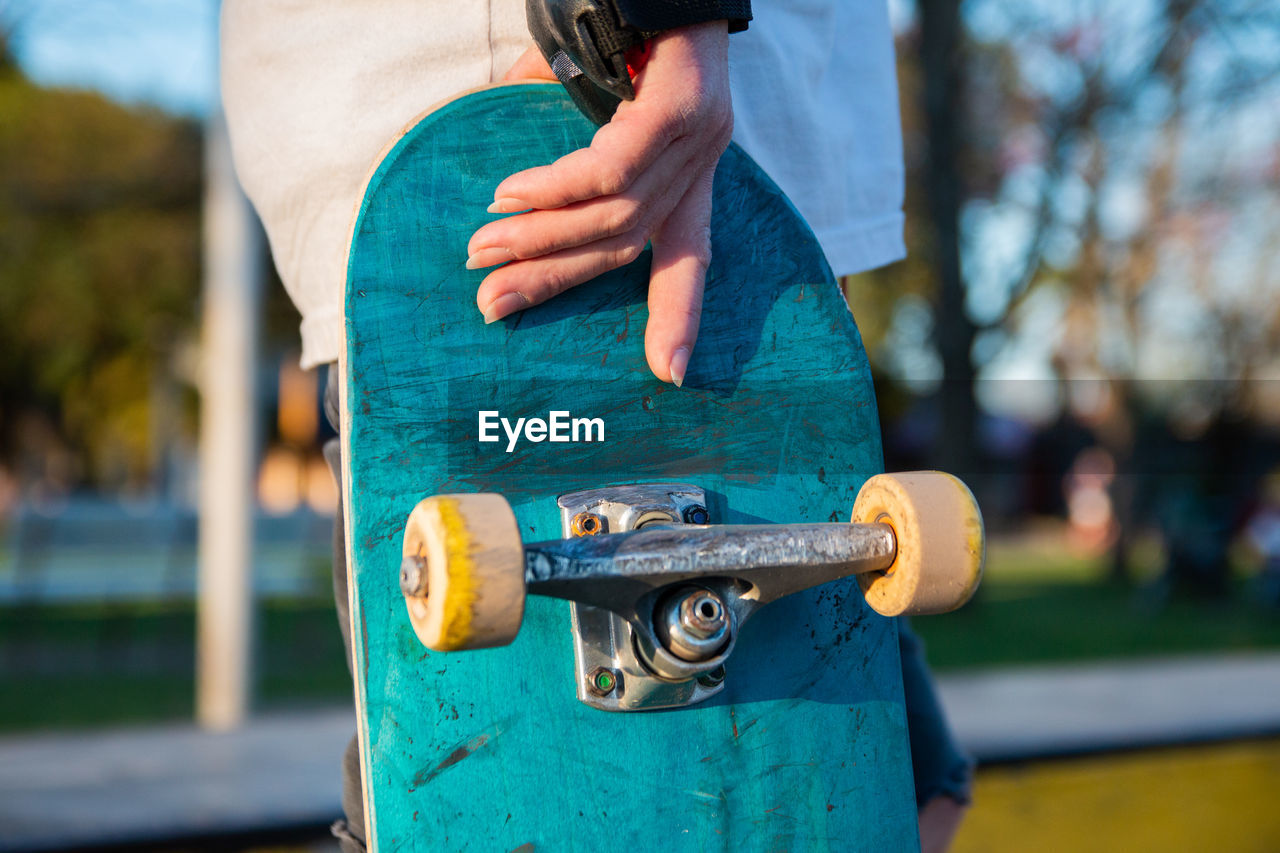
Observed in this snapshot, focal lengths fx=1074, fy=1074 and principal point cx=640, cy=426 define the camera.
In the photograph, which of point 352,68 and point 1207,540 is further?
point 1207,540

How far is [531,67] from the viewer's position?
112 cm

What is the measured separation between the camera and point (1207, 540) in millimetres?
10984

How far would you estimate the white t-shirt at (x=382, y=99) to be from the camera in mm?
1103

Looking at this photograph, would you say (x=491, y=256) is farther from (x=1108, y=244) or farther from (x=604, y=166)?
(x=1108, y=244)

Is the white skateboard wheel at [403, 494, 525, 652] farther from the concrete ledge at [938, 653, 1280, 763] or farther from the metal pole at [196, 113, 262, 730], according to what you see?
the metal pole at [196, 113, 262, 730]

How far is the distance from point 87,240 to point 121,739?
48.3 feet

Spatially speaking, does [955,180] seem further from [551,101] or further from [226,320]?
[551,101]

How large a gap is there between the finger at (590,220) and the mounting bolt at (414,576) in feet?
1.03

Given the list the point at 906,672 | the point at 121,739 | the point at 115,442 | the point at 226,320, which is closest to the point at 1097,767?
the point at 906,672

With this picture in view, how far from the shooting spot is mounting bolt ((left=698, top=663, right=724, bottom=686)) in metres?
1.02

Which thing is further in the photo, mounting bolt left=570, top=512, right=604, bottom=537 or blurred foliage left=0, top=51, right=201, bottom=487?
blurred foliage left=0, top=51, right=201, bottom=487

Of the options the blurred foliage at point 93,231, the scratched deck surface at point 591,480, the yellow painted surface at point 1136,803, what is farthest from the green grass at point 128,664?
the blurred foliage at point 93,231

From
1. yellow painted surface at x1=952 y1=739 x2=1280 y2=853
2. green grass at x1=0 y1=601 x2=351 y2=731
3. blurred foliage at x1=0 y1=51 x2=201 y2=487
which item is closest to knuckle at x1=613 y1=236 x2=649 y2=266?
yellow painted surface at x1=952 y1=739 x2=1280 y2=853

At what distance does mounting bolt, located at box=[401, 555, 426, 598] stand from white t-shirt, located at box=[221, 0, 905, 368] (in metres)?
0.30
